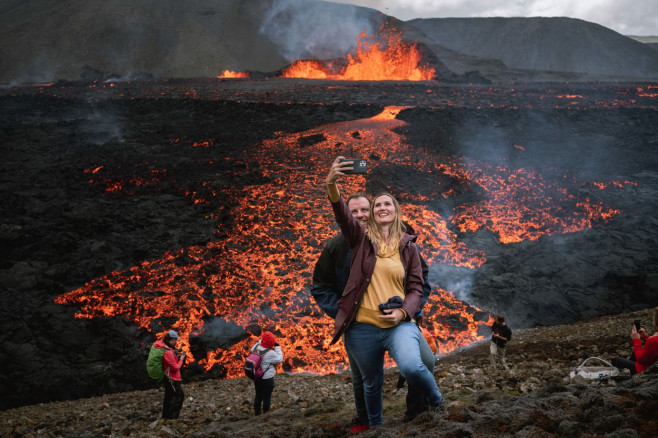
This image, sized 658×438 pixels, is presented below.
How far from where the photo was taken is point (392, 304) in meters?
2.76

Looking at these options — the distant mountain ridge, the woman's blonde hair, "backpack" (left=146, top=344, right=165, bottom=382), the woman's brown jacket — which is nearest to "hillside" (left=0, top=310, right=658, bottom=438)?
"backpack" (left=146, top=344, right=165, bottom=382)

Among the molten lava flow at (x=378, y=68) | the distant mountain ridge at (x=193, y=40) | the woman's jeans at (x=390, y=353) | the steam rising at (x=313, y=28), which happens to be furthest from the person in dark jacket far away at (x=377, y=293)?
the steam rising at (x=313, y=28)

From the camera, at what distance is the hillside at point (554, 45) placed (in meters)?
78.4

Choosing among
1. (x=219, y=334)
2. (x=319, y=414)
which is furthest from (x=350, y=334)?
(x=219, y=334)

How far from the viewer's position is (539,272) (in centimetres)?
1309

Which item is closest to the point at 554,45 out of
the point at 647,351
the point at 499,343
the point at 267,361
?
the point at 499,343

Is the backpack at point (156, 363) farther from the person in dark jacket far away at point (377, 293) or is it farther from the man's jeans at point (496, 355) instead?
the man's jeans at point (496, 355)

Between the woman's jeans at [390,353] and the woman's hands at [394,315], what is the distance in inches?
3.9

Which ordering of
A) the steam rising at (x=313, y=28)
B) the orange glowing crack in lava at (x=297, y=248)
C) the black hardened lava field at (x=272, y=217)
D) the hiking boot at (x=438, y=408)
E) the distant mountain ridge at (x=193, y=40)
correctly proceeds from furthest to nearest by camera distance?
the steam rising at (x=313, y=28)
the distant mountain ridge at (x=193, y=40)
the orange glowing crack in lava at (x=297, y=248)
the black hardened lava field at (x=272, y=217)
the hiking boot at (x=438, y=408)

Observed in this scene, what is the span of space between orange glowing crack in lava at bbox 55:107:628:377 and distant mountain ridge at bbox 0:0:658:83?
39.1 metres

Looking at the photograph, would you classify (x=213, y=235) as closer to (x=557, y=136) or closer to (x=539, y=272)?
(x=539, y=272)

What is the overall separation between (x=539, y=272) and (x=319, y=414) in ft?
35.6

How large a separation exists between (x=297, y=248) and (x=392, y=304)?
1081 cm

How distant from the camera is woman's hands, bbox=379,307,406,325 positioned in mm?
2721
